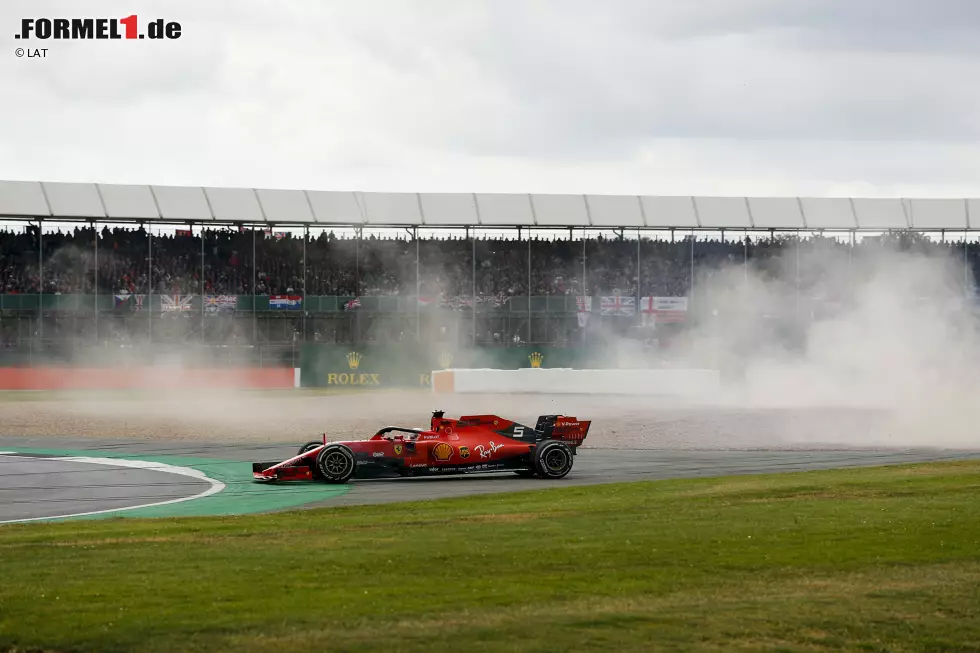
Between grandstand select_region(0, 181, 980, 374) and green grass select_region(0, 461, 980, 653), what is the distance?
4290 centimetres

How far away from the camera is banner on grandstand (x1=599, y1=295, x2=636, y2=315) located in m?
57.6

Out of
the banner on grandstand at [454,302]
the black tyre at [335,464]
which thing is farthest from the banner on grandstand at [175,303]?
the black tyre at [335,464]

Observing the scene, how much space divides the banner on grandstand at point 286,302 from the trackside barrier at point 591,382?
12.9 metres

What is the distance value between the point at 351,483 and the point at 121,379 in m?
37.1

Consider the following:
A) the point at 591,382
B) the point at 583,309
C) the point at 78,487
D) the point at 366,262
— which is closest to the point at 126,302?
the point at 366,262

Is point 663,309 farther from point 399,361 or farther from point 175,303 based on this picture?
point 175,303

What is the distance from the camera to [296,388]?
56312mm

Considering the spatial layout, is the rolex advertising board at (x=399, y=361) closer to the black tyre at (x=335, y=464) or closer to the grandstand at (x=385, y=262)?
the grandstand at (x=385, y=262)

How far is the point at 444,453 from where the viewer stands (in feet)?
68.7

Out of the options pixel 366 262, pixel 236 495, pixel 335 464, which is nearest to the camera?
pixel 236 495

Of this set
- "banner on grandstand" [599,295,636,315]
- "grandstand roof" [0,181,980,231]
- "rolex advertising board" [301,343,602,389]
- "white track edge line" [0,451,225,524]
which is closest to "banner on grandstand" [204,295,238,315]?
"grandstand roof" [0,181,980,231]

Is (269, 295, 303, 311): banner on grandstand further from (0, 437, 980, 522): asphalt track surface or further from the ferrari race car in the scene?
the ferrari race car

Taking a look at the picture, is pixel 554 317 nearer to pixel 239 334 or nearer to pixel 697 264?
pixel 697 264

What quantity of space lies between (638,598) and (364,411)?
31.4m
